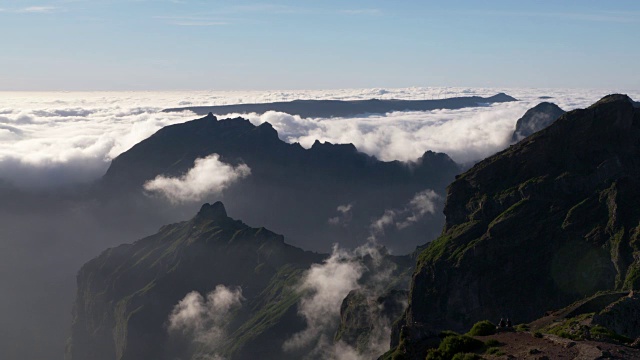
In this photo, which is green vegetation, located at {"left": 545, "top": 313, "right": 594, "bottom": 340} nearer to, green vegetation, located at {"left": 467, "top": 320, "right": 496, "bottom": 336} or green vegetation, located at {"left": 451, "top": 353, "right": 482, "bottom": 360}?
green vegetation, located at {"left": 467, "top": 320, "right": 496, "bottom": 336}

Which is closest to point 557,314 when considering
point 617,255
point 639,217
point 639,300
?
point 639,300

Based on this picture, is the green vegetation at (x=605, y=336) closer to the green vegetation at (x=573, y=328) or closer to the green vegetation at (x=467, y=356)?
the green vegetation at (x=573, y=328)

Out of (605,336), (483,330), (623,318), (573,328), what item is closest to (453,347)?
(483,330)

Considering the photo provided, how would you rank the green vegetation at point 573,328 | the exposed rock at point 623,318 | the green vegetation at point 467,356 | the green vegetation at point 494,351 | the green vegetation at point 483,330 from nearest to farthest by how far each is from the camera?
the green vegetation at point 467,356
the green vegetation at point 494,351
the green vegetation at point 573,328
the green vegetation at point 483,330
the exposed rock at point 623,318

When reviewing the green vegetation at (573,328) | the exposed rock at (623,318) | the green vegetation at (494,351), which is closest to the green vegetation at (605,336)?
the green vegetation at (573,328)

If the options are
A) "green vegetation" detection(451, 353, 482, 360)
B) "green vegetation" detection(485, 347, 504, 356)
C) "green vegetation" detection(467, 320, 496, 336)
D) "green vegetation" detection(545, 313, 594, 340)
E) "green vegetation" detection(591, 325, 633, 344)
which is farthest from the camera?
"green vegetation" detection(467, 320, 496, 336)

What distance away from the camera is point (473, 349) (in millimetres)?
86062

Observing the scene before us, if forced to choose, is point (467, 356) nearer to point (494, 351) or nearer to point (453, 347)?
point (453, 347)

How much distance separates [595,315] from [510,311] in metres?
92.3

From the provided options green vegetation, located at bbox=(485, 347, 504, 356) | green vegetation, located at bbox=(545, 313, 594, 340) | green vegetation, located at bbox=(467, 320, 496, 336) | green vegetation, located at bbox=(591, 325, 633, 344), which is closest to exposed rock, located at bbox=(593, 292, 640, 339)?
green vegetation, located at bbox=(545, 313, 594, 340)

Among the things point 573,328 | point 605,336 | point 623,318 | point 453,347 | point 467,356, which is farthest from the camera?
point 623,318

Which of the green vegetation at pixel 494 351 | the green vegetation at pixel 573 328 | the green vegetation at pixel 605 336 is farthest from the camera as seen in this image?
the green vegetation at pixel 573 328

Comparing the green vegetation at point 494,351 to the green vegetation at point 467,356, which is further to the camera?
the green vegetation at point 494,351

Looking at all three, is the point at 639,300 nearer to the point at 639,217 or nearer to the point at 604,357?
the point at 604,357
